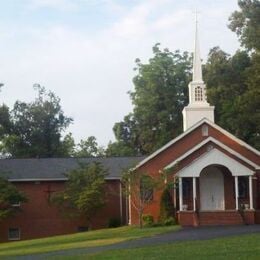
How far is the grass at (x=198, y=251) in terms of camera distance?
19344 mm

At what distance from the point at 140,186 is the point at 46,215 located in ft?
29.5

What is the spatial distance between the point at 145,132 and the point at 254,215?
26991 millimetres

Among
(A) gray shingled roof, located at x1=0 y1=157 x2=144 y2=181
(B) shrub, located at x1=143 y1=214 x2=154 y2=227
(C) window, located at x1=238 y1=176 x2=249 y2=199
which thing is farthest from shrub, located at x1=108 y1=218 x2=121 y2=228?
(C) window, located at x1=238 y1=176 x2=249 y2=199

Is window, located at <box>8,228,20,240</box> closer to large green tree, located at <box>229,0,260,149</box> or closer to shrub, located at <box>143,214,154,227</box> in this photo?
shrub, located at <box>143,214,154,227</box>

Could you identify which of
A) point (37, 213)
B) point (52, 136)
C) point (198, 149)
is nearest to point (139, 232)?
point (198, 149)

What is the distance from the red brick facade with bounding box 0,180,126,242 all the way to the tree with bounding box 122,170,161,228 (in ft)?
16.7

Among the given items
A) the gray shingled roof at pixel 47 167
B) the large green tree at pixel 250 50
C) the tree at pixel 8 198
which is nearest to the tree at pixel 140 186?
the gray shingled roof at pixel 47 167

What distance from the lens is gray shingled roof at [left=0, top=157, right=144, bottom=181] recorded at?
4428 centimetres

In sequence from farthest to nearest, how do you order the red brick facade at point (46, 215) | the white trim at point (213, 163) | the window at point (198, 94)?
the window at point (198, 94) < the red brick facade at point (46, 215) < the white trim at point (213, 163)

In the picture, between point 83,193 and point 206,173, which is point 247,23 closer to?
point 206,173

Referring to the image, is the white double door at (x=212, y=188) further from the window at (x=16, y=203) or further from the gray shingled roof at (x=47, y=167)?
the window at (x=16, y=203)

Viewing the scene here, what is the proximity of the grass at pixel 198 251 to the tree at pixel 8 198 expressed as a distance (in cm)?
1690

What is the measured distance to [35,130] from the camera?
228ft

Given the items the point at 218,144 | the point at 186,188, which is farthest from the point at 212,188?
the point at 218,144
